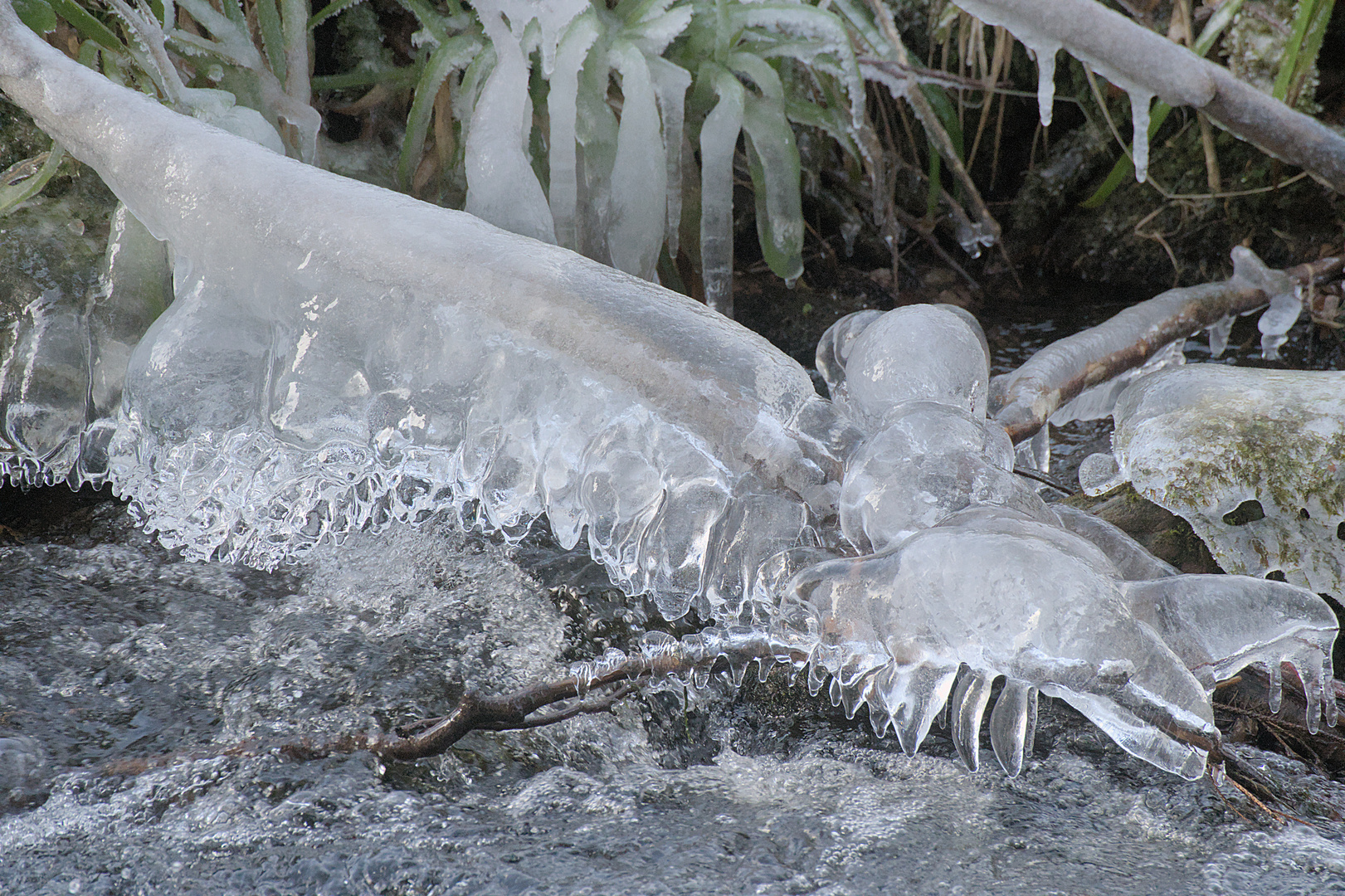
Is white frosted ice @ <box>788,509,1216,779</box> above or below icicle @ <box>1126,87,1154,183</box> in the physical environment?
below

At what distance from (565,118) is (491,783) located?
146cm

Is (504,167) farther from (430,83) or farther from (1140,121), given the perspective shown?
(1140,121)

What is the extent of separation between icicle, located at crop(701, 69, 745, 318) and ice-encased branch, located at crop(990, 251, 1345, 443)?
2.36 feet

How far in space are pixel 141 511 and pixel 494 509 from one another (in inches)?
32.5

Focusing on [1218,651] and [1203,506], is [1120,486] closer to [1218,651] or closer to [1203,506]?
[1203,506]

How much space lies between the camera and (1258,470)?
1.44 m

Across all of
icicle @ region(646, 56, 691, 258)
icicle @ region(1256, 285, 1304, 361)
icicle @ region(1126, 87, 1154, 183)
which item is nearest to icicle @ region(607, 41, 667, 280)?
icicle @ region(646, 56, 691, 258)

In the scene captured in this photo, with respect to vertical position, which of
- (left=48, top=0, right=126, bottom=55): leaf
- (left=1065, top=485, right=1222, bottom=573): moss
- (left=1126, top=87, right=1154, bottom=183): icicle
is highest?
(left=1126, top=87, right=1154, bottom=183): icicle

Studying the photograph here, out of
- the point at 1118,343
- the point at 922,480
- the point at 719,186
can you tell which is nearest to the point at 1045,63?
the point at 1118,343

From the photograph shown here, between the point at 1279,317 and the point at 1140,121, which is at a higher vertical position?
the point at 1140,121

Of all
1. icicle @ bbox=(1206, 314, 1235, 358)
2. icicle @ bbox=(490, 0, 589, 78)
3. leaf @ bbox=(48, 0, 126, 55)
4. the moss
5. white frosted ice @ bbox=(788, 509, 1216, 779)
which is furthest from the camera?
icicle @ bbox=(1206, 314, 1235, 358)

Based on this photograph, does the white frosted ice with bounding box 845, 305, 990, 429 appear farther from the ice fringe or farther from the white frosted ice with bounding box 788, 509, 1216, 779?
the white frosted ice with bounding box 788, 509, 1216, 779

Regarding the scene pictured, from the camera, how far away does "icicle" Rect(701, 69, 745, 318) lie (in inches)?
86.7

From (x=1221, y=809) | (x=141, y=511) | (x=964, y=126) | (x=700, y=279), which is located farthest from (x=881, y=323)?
(x=964, y=126)
